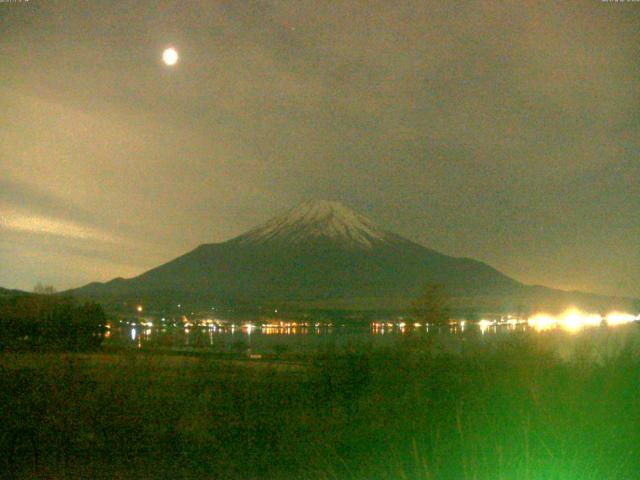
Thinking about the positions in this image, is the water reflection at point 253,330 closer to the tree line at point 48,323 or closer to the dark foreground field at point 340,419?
the tree line at point 48,323

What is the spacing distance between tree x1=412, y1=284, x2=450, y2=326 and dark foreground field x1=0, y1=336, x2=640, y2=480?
24.2 metres

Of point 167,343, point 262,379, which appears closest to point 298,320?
point 167,343

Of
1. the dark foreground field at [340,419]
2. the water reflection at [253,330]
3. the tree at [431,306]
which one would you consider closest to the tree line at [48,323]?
the water reflection at [253,330]

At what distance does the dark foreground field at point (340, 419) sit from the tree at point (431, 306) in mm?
24208

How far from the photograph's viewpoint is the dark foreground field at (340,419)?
9719 mm

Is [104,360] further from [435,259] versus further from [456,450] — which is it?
[435,259]

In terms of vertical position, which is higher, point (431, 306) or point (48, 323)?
point (431, 306)

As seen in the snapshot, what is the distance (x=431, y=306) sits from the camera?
42062mm

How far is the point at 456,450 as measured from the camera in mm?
10086

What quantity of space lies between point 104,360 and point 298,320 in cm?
4965

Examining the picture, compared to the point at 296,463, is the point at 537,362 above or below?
above

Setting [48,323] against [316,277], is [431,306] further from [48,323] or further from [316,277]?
[316,277]

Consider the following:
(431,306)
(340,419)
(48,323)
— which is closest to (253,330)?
(431,306)

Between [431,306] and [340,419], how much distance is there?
97.8ft
